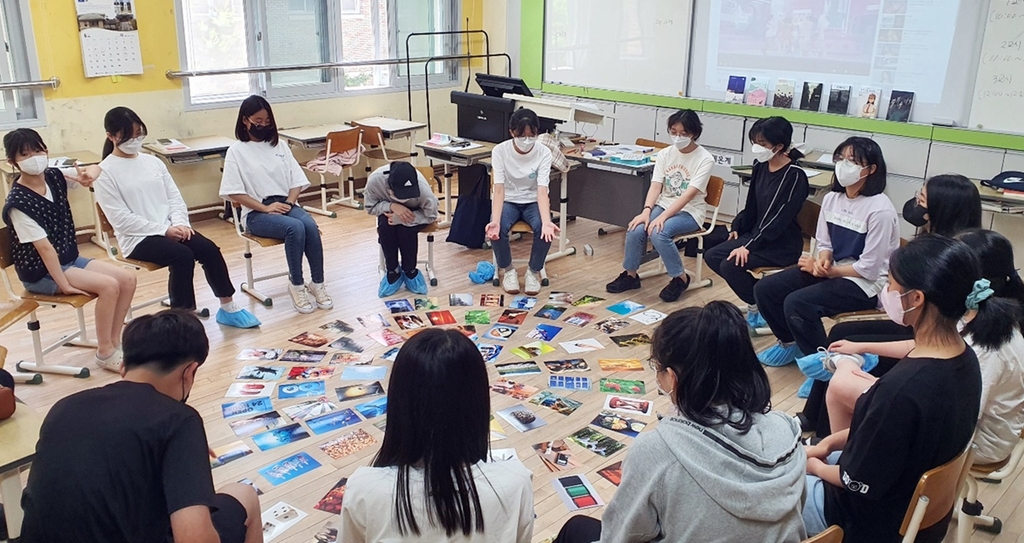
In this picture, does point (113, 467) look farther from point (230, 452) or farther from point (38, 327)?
point (38, 327)

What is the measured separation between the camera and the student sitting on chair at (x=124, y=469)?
171cm

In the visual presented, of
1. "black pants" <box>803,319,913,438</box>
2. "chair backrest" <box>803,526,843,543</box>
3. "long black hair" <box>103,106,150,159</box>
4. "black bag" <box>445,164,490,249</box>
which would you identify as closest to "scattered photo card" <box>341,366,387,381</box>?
"long black hair" <box>103,106,150,159</box>

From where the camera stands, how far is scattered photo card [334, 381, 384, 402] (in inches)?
150

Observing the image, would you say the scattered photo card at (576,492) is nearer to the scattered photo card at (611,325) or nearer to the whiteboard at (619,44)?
the scattered photo card at (611,325)

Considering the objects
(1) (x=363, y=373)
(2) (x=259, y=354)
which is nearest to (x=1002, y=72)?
(1) (x=363, y=373)

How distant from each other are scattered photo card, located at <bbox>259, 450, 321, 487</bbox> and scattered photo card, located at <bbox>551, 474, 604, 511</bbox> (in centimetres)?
Answer: 98

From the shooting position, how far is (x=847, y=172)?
3.81 metres

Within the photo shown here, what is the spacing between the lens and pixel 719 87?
677cm

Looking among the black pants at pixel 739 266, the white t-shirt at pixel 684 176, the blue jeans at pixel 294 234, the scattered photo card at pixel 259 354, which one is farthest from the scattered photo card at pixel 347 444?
the white t-shirt at pixel 684 176

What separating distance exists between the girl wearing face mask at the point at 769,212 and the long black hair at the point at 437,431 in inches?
120

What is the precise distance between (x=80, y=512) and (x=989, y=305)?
92.9 inches

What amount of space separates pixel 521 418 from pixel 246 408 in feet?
4.13

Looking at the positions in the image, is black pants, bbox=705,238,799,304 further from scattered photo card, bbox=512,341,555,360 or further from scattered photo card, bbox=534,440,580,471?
scattered photo card, bbox=534,440,580,471

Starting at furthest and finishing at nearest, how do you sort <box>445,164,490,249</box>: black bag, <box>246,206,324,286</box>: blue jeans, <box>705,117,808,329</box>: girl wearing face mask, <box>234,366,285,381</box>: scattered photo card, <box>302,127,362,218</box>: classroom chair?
<box>302,127,362,218</box>: classroom chair, <box>445,164,490,249</box>: black bag, <box>246,206,324,286</box>: blue jeans, <box>705,117,808,329</box>: girl wearing face mask, <box>234,366,285,381</box>: scattered photo card
